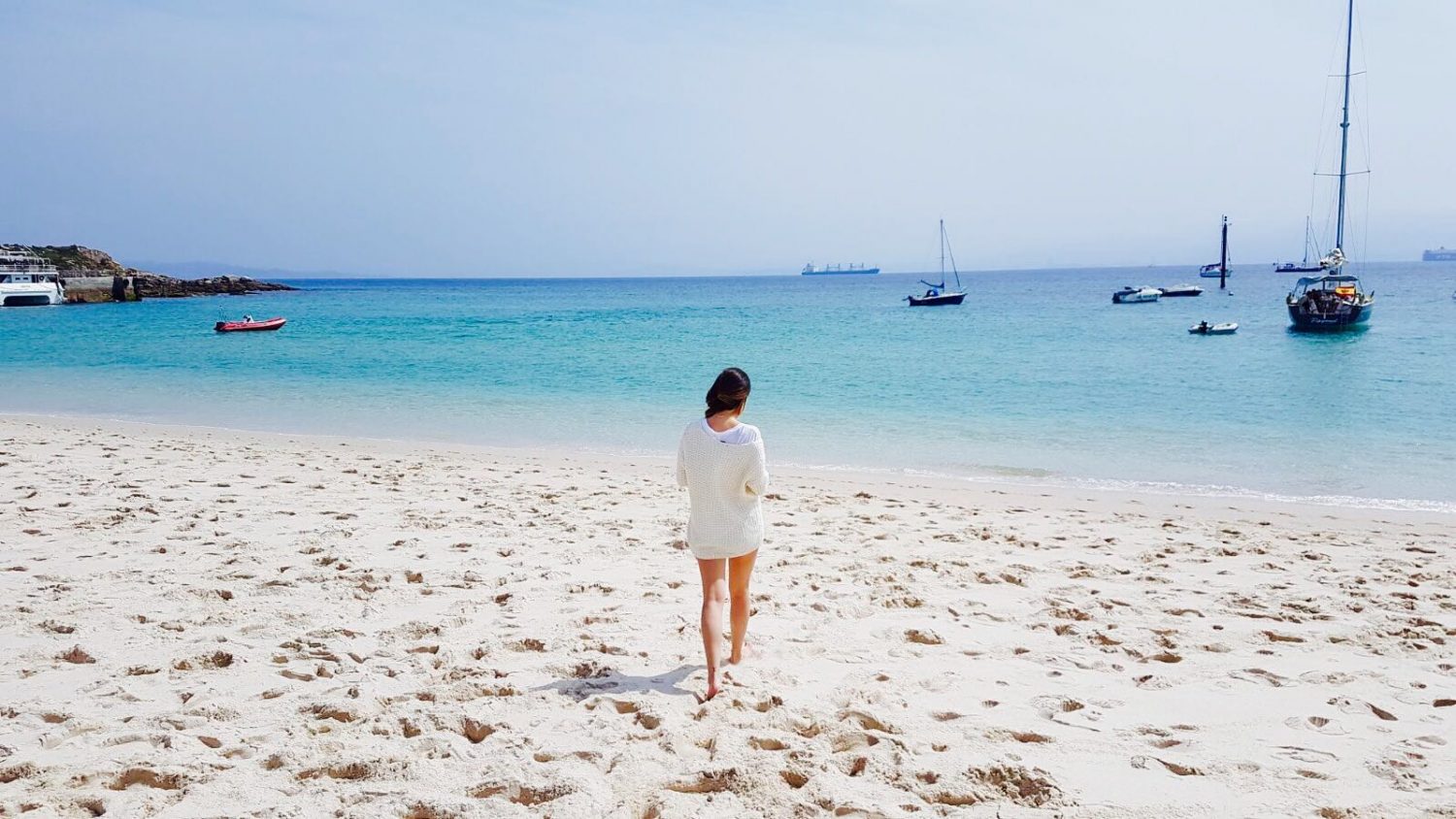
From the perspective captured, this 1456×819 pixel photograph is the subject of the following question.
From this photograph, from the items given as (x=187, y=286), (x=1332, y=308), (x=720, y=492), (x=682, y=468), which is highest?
(x=187, y=286)

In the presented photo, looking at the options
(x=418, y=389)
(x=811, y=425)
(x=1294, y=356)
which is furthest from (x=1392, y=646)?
(x=1294, y=356)

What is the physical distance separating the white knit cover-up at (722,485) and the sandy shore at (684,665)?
2.45ft

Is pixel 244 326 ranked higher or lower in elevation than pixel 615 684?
higher

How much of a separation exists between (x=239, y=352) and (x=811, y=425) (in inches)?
972

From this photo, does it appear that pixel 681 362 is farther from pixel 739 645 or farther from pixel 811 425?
pixel 739 645

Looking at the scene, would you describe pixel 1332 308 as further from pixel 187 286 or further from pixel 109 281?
pixel 187 286

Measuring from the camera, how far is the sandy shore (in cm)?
376

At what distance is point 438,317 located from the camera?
6169 cm

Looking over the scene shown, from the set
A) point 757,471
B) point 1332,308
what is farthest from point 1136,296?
Answer: point 757,471

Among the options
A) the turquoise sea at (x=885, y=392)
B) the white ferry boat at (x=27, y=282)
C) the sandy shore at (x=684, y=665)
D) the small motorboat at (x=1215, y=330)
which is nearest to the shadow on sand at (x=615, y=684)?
the sandy shore at (x=684, y=665)

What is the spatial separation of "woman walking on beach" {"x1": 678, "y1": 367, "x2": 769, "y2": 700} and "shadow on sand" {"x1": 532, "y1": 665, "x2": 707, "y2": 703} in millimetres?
287

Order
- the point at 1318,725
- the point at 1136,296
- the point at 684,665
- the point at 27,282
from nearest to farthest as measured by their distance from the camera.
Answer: the point at 1318,725, the point at 684,665, the point at 27,282, the point at 1136,296

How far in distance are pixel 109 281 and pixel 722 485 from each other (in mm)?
88792

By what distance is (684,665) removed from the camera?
16.9 ft
